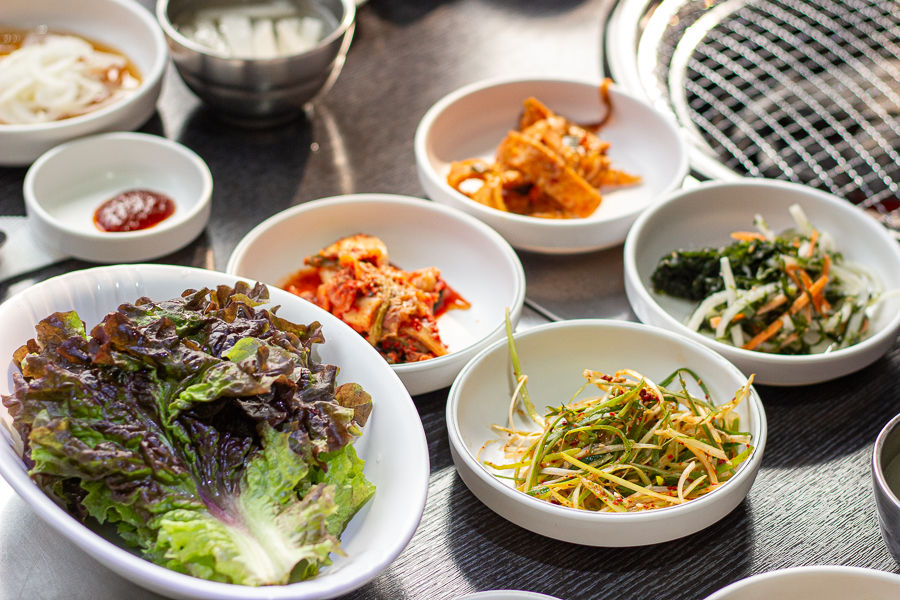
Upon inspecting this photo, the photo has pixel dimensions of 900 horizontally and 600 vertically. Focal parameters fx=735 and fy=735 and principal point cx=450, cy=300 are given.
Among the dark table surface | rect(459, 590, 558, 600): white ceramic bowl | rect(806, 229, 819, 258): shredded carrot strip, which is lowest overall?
the dark table surface

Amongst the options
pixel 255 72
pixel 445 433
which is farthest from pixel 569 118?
pixel 445 433

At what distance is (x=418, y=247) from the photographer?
2.17 meters

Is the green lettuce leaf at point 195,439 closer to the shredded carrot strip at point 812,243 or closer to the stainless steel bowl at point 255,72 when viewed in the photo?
the stainless steel bowl at point 255,72

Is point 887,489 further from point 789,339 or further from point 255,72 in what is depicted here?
point 255,72

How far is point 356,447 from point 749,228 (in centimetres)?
145

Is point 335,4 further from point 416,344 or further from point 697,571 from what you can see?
point 697,571

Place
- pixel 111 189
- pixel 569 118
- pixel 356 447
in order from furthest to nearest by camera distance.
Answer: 1. pixel 569 118
2. pixel 111 189
3. pixel 356 447

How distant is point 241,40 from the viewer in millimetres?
2449

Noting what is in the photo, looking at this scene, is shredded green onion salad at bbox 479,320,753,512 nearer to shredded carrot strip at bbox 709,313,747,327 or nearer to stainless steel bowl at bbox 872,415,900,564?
stainless steel bowl at bbox 872,415,900,564

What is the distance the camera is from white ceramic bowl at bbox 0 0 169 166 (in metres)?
2.23

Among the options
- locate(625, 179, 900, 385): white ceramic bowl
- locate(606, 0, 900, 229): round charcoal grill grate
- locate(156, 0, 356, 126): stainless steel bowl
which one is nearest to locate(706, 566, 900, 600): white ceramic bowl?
locate(625, 179, 900, 385): white ceramic bowl

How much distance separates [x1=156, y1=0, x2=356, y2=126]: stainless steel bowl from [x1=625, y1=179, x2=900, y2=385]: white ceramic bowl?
1151mm

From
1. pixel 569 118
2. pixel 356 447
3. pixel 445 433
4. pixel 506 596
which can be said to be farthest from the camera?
pixel 569 118

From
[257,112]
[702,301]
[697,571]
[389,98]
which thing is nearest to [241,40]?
[257,112]
